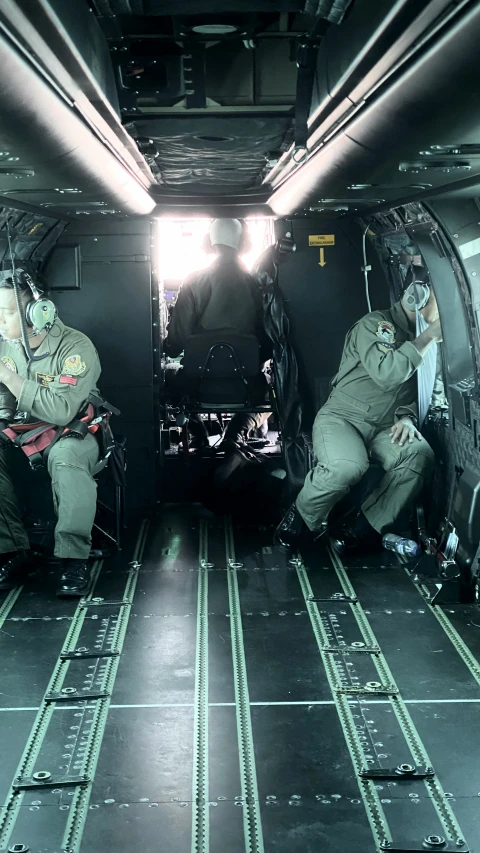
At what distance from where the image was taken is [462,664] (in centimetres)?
417

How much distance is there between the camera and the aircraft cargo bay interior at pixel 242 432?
2879 millimetres

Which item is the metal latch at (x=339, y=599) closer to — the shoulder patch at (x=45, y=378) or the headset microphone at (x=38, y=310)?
the shoulder patch at (x=45, y=378)

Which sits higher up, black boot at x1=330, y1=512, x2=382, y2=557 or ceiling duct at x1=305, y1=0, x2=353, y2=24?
ceiling duct at x1=305, y1=0, x2=353, y2=24

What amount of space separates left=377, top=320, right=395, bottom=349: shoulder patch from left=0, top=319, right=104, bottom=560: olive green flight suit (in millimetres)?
1794

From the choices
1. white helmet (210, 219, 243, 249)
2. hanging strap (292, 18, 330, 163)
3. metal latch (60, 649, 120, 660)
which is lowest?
metal latch (60, 649, 120, 660)

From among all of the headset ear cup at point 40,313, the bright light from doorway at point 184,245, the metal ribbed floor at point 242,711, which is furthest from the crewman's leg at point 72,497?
the bright light from doorway at point 184,245

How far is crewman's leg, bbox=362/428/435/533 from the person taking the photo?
18.6 feet

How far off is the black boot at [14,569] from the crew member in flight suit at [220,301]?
218 cm

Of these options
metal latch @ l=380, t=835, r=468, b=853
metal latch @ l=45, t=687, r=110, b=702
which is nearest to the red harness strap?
metal latch @ l=45, t=687, r=110, b=702

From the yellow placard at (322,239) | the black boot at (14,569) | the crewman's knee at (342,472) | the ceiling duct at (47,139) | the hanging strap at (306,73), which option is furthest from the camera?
the yellow placard at (322,239)

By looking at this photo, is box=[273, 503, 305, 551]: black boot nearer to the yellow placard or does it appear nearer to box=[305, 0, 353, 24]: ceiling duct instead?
the yellow placard

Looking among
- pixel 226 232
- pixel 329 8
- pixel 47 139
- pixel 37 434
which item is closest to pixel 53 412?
pixel 37 434

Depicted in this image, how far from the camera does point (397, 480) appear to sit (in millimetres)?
5734

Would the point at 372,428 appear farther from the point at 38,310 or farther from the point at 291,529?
the point at 38,310
